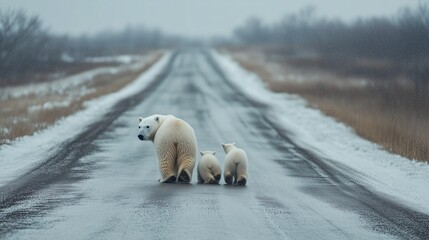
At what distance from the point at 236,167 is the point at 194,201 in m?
1.74

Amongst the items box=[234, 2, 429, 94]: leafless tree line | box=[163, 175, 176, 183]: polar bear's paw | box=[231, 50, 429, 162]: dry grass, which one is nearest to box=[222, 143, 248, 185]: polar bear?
box=[163, 175, 176, 183]: polar bear's paw

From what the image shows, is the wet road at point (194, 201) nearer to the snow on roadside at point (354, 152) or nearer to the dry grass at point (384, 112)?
the snow on roadside at point (354, 152)

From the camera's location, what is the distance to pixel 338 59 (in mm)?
38219

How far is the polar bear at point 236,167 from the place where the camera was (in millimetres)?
11750

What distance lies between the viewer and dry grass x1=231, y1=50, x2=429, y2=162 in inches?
699

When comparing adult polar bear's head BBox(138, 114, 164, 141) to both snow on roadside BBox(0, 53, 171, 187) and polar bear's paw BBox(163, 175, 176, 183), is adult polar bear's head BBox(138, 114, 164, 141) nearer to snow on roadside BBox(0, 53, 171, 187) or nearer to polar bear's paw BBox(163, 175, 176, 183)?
polar bear's paw BBox(163, 175, 176, 183)

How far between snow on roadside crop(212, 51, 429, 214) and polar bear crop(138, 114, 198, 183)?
9.66 feet

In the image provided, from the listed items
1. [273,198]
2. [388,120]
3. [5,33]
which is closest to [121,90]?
[5,33]

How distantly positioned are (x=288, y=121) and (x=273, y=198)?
1334 cm

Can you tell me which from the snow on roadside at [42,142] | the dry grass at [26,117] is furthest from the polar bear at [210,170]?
the dry grass at [26,117]

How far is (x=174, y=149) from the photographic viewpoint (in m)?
11.8

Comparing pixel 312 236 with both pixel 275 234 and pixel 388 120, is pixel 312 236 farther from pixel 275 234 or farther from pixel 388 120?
pixel 388 120

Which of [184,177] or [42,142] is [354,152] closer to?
[184,177]

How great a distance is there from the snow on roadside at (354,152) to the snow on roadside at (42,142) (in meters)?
5.68
